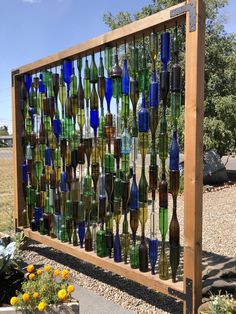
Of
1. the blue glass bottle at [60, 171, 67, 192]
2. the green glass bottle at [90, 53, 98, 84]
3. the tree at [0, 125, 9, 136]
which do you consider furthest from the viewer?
the tree at [0, 125, 9, 136]

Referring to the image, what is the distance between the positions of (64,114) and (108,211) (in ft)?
3.91

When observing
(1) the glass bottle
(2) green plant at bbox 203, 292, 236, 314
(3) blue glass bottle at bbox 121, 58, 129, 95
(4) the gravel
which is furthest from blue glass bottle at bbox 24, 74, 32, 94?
(2) green plant at bbox 203, 292, 236, 314

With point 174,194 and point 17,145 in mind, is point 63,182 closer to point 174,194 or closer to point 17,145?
point 17,145

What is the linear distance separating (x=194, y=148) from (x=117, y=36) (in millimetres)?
1280

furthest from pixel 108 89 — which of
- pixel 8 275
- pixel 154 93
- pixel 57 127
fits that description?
pixel 8 275

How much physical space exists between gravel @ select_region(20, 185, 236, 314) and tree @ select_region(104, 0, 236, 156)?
150 inches

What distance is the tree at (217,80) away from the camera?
1055cm

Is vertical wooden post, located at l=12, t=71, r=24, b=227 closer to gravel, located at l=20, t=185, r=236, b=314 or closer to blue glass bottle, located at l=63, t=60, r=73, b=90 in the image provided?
gravel, located at l=20, t=185, r=236, b=314

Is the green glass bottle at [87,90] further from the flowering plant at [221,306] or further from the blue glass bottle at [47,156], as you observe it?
the flowering plant at [221,306]

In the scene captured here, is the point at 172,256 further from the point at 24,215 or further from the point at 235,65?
the point at 235,65

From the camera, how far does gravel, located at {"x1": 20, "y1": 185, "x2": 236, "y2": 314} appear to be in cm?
329

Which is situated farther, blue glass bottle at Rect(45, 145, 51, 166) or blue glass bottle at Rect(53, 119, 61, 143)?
blue glass bottle at Rect(45, 145, 51, 166)

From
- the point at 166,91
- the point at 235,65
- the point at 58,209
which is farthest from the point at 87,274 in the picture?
the point at 235,65

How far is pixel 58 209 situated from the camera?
4.21 m
